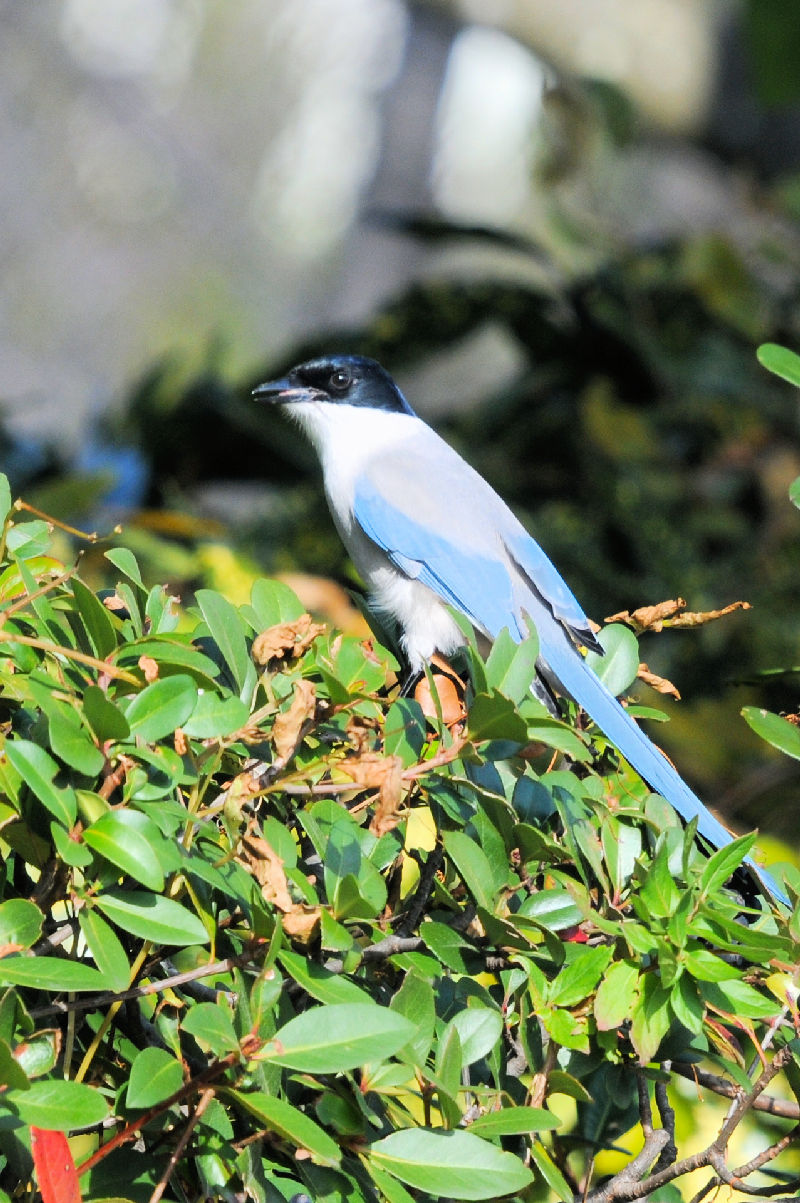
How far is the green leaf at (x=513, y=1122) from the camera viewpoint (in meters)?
0.99

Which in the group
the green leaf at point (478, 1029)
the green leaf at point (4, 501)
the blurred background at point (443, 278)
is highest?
the green leaf at point (4, 501)

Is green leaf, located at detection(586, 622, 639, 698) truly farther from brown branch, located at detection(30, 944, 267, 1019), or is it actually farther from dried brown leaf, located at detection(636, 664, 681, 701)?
brown branch, located at detection(30, 944, 267, 1019)

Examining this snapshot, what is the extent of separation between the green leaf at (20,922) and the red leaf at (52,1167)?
0.12 meters

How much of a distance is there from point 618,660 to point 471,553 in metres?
0.78

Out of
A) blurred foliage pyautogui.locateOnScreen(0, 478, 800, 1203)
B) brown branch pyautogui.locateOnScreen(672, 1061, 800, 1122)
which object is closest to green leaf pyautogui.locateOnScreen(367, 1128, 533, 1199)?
blurred foliage pyautogui.locateOnScreen(0, 478, 800, 1203)

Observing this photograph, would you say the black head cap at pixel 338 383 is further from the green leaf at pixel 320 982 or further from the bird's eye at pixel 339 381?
the green leaf at pixel 320 982

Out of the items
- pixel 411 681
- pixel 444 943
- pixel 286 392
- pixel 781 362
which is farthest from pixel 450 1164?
pixel 286 392

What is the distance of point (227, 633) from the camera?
3.70ft

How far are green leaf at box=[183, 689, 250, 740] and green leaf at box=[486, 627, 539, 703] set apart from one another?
205 mm

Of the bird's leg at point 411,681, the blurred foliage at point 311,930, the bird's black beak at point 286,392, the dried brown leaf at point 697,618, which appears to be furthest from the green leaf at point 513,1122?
the bird's black beak at point 286,392

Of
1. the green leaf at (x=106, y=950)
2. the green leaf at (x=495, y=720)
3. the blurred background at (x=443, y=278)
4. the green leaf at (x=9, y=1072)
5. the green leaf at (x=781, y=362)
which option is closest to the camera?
the green leaf at (x=9, y=1072)

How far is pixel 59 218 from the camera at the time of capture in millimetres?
6891

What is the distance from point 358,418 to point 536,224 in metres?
4.80

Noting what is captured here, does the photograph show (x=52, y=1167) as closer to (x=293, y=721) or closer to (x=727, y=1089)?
(x=293, y=721)
